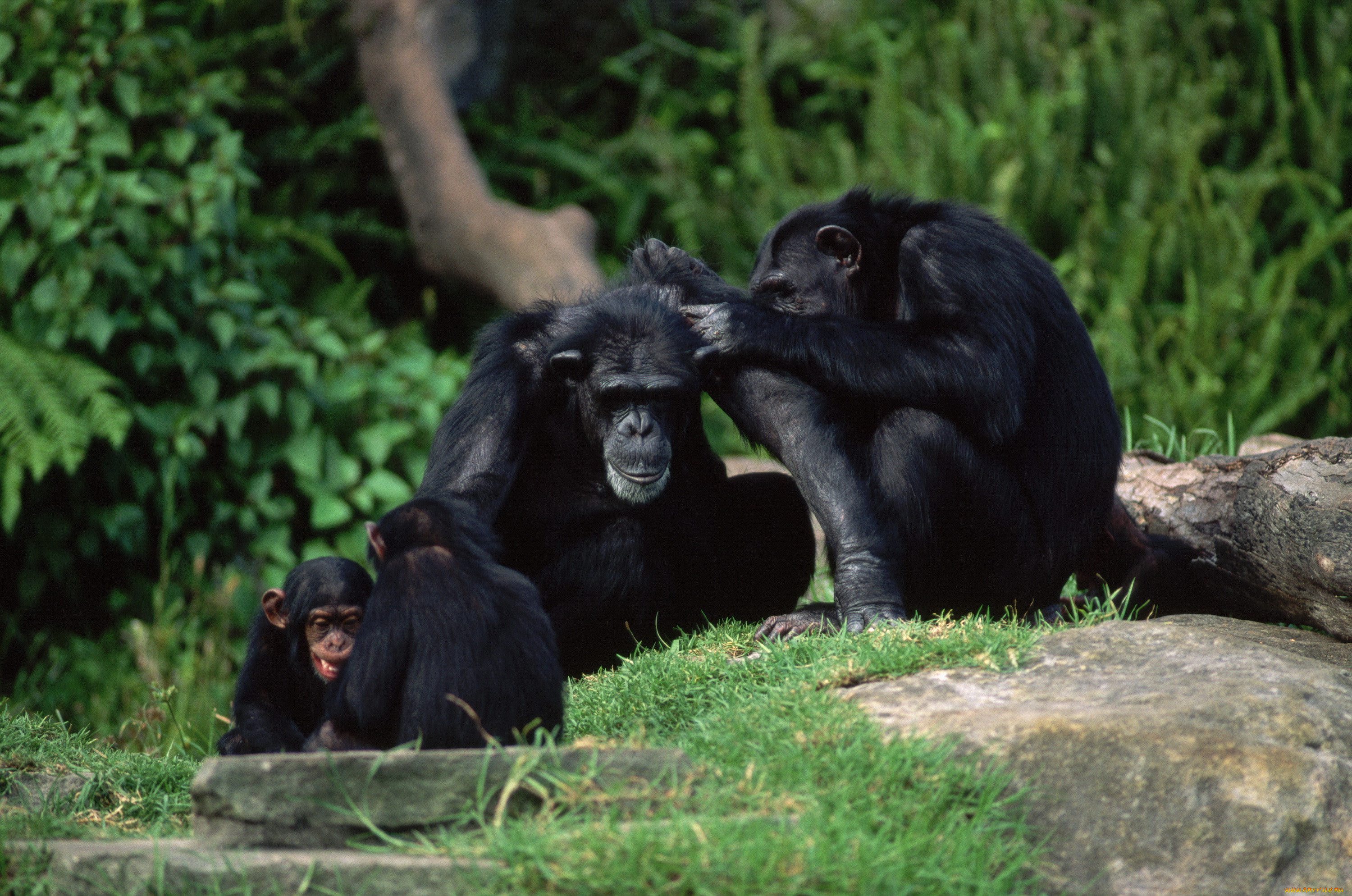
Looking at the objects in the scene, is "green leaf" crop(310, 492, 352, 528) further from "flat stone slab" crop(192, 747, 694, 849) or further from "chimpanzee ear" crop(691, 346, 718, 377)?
"flat stone slab" crop(192, 747, 694, 849)

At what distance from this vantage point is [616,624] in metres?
5.03

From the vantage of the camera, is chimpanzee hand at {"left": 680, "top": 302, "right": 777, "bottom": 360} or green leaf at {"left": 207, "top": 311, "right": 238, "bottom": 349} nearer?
chimpanzee hand at {"left": 680, "top": 302, "right": 777, "bottom": 360}

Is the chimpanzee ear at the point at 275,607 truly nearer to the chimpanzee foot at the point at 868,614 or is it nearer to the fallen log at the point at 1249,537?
the chimpanzee foot at the point at 868,614

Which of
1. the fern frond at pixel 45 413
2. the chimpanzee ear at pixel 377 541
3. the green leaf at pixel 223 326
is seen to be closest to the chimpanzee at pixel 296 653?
the chimpanzee ear at pixel 377 541

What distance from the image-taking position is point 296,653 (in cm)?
431

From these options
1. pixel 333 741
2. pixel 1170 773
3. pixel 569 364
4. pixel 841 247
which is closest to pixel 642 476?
pixel 569 364

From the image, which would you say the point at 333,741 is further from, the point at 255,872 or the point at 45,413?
the point at 45,413

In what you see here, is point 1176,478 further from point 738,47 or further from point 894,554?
point 738,47

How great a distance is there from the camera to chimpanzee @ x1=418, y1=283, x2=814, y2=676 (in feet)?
15.7

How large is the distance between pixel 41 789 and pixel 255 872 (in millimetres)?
1782

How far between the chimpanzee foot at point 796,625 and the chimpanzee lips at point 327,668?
4.98 feet

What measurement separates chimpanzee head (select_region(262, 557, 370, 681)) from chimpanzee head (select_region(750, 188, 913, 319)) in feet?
6.86

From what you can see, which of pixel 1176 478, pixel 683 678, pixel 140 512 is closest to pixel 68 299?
pixel 140 512

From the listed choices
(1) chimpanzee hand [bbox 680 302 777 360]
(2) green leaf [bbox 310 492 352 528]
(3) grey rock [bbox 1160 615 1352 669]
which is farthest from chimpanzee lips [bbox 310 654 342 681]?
(2) green leaf [bbox 310 492 352 528]
